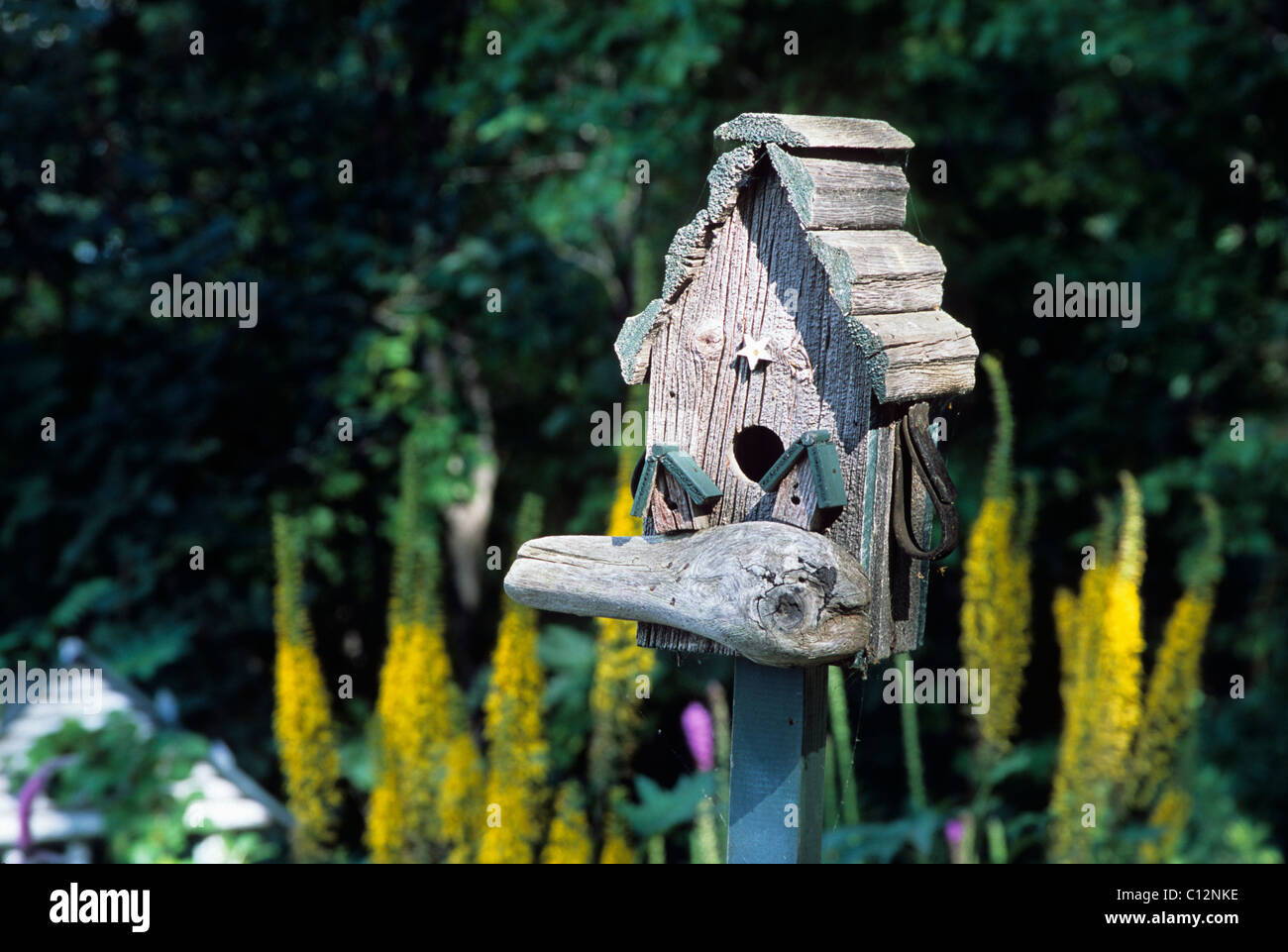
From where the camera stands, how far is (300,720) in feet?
12.2

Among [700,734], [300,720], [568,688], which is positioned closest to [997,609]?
[700,734]

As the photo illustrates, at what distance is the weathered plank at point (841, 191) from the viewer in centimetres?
207

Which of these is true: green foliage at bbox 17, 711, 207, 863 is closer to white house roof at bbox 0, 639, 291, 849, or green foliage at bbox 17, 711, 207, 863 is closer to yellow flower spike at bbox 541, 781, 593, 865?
white house roof at bbox 0, 639, 291, 849

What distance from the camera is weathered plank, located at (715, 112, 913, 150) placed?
6.86 ft

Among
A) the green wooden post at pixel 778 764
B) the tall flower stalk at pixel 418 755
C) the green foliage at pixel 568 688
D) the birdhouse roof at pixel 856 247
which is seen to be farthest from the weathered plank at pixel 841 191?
the green foliage at pixel 568 688

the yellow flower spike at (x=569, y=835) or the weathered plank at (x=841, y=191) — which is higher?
the weathered plank at (x=841, y=191)

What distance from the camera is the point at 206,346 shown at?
17.5 feet

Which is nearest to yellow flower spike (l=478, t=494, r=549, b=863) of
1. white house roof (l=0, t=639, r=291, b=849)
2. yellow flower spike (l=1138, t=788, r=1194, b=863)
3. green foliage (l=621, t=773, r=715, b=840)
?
green foliage (l=621, t=773, r=715, b=840)

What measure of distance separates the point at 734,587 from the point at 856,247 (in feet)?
1.87

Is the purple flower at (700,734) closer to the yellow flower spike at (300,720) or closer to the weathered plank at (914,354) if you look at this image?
the yellow flower spike at (300,720)

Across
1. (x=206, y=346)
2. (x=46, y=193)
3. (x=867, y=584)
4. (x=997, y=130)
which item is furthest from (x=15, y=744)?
(x=997, y=130)

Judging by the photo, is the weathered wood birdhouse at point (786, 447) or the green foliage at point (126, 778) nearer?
the weathered wood birdhouse at point (786, 447)

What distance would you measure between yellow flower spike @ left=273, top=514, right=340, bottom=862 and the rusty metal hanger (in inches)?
80.6

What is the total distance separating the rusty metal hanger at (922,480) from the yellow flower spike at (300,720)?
2048 mm
